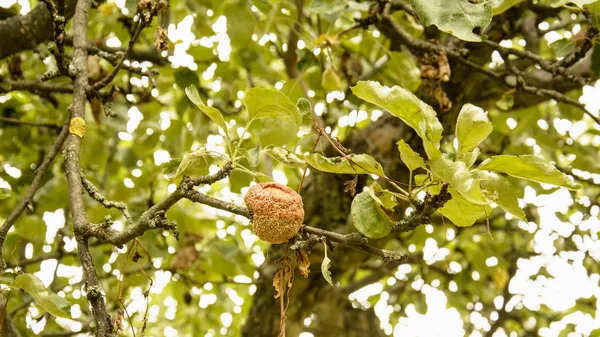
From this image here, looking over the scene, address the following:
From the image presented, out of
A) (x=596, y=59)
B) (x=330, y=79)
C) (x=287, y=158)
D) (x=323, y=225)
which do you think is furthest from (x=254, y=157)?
(x=596, y=59)

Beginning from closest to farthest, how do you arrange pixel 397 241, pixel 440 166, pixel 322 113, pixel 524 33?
pixel 440 166
pixel 524 33
pixel 322 113
pixel 397 241

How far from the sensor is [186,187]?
3.07ft

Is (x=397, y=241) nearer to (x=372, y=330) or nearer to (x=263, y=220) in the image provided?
(x=372, y=330)

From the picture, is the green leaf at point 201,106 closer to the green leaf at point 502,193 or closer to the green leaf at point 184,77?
the green leaf at point 502,193

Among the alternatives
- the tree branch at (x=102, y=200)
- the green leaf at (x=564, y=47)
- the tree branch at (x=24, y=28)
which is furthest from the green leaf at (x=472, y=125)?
the tree branch at (x=24, y=28)

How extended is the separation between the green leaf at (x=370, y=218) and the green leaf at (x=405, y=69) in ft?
2.79

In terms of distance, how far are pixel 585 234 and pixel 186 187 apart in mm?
2062

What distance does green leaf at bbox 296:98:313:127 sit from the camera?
1028mm

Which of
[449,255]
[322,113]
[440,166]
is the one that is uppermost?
[440,166]

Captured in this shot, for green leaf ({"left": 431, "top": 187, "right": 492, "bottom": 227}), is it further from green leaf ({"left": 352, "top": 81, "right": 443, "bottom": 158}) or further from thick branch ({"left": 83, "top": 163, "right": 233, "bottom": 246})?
thick branch ({"left": 83, "top": 163, "right": 233, "bottom": 246})

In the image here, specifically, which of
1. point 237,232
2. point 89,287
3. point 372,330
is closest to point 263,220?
point 89,287

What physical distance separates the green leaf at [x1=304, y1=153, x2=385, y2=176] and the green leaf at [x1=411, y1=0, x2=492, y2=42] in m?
0.28

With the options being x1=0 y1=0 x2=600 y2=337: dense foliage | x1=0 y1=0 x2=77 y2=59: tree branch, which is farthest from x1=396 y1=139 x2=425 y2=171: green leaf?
x1=0 y1=0 x2=77 y2=59: tree branch

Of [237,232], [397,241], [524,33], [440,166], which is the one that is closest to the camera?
[440,166]
